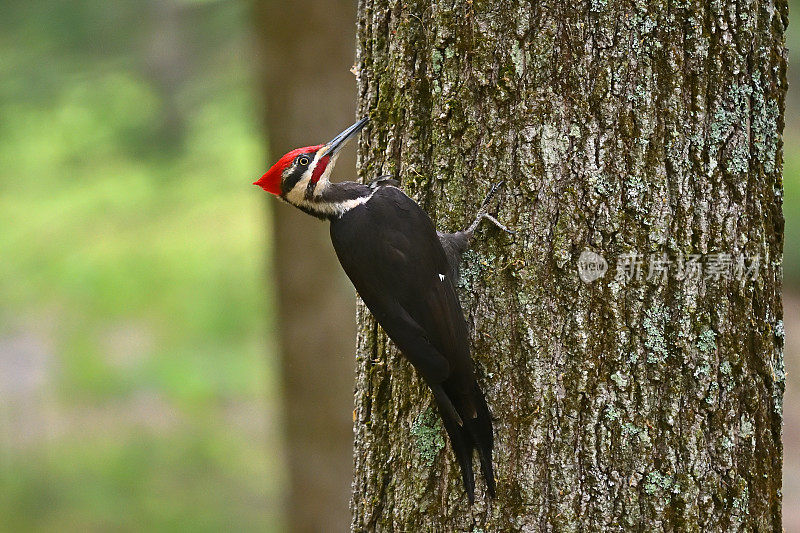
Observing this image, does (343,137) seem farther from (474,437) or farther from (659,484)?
(659,484)

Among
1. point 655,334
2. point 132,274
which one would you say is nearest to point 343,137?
point 655,334

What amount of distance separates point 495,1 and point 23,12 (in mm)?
3757

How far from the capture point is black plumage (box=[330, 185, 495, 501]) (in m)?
2.10

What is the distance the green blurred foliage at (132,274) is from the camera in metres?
5.13

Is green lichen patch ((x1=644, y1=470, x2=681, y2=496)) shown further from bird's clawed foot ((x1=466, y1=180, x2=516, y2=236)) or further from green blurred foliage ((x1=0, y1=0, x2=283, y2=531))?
green blurred foliage ((x1=0, y1=0, x2=283, y2=531))

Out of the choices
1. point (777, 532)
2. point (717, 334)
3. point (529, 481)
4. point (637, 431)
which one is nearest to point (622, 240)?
point (717, 334)

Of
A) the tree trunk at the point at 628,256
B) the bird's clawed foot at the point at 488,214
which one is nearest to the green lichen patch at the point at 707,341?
the tree trunk at the point at 628,256

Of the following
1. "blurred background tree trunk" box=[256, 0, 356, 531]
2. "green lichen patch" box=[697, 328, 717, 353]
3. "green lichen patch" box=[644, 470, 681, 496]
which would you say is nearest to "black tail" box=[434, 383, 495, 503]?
"green lichen patch" box=[644, 470, 681, 496]

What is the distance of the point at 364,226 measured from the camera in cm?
240

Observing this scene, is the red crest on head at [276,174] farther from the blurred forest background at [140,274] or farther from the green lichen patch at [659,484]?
the blurred forest background at [140,274]

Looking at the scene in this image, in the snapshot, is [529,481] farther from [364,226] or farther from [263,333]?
[263,333]

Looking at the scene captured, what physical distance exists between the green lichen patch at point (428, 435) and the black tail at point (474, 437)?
3.5 inches

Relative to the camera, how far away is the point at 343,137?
99.3 inches

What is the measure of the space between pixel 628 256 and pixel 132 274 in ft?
22.7
